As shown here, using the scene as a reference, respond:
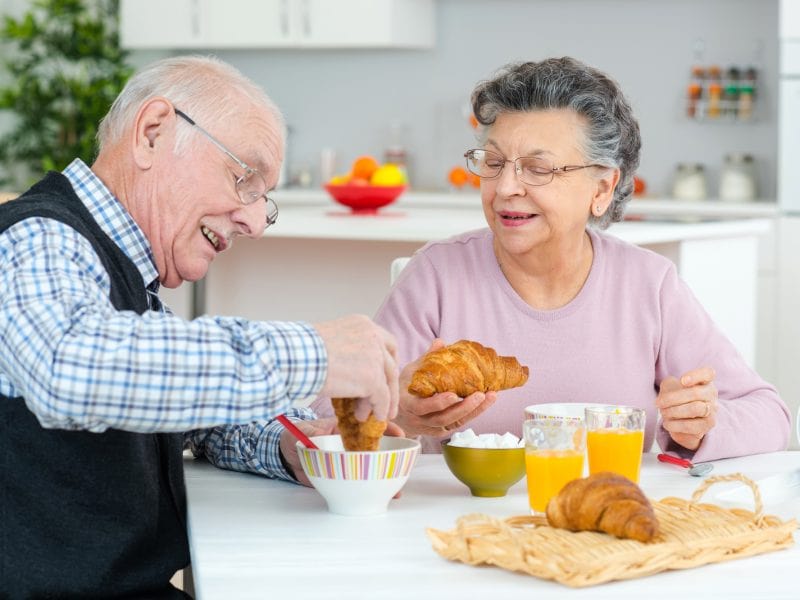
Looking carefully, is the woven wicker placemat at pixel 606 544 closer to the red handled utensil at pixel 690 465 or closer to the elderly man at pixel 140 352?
the elderly man at pixel 140 352

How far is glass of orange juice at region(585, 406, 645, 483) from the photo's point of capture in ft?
5.21

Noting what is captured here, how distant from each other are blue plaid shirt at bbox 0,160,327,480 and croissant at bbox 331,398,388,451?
0.15 metres

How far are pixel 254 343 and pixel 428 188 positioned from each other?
5.06 m

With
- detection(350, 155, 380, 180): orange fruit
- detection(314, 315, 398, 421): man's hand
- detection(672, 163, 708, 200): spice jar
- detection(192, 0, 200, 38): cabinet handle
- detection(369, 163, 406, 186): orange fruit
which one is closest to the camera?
detection(314, 315, 398, 421): man's hand

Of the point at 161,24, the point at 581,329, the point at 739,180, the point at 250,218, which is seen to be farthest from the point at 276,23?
the point at 250,218

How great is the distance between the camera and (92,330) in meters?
1.25

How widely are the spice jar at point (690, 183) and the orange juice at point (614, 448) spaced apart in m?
4.24

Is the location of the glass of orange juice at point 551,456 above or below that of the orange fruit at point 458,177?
below

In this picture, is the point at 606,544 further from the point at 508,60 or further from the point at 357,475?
the point at 508,60

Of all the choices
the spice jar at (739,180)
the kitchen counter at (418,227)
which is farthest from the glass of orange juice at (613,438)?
the spice jar at (739,180)

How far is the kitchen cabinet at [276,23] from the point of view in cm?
578

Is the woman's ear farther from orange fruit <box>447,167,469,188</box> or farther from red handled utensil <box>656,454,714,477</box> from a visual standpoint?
orange fruit <box>447,167,469,188</box>

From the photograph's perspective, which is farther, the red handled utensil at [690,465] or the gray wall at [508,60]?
the gray wall at [508,60]

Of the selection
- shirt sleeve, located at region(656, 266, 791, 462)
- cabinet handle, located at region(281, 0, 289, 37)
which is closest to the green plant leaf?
cabinet handle, located at region(281, 0, 289, 37)
